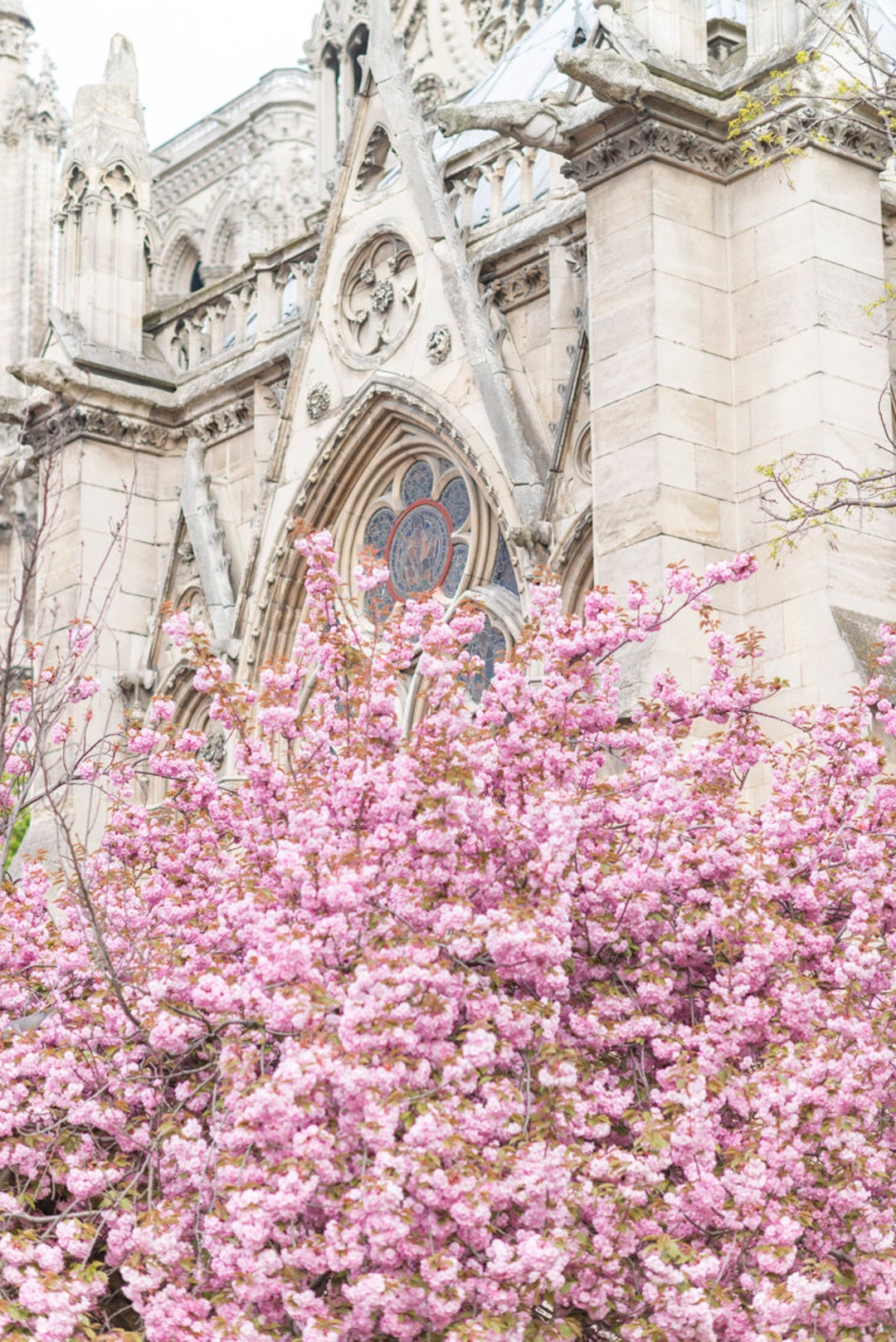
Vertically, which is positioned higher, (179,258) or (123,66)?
(179,258)

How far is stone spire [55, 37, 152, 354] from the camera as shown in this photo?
22.7 m

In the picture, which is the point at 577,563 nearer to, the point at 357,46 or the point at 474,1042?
the point at 474,1042

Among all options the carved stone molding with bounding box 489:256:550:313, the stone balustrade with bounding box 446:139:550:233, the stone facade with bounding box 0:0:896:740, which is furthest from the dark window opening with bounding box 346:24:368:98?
the carved stone molding with bounding box 489:256:550:313

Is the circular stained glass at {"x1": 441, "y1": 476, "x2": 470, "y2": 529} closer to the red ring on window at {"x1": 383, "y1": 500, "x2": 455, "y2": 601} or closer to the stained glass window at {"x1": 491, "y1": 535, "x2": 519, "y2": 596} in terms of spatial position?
the red ring on window at {"x1": 383, "y1": 500, "x2": 455, "y2": 601}

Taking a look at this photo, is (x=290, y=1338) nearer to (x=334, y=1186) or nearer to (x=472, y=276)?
(x=334, y=1186)

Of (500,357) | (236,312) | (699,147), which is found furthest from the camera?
(236,312)

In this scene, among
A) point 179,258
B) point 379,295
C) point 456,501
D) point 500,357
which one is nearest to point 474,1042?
point 500,357

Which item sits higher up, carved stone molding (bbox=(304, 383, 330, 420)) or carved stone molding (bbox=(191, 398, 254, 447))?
carved stone molding (bbox=(191, 398, 254, 447))

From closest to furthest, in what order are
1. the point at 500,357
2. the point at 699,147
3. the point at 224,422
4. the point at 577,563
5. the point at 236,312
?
the point at 699,147 → the point at 577,563 → the point at 500,357 → the point at 224,422 → the point at 236,312

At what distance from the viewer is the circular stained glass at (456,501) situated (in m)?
18.8

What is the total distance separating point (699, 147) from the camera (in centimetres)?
1562

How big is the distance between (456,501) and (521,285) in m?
1.79

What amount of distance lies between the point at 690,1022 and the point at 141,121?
15246 mm

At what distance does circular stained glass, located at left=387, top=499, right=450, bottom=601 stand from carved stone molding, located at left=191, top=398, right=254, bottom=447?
8.43ft
